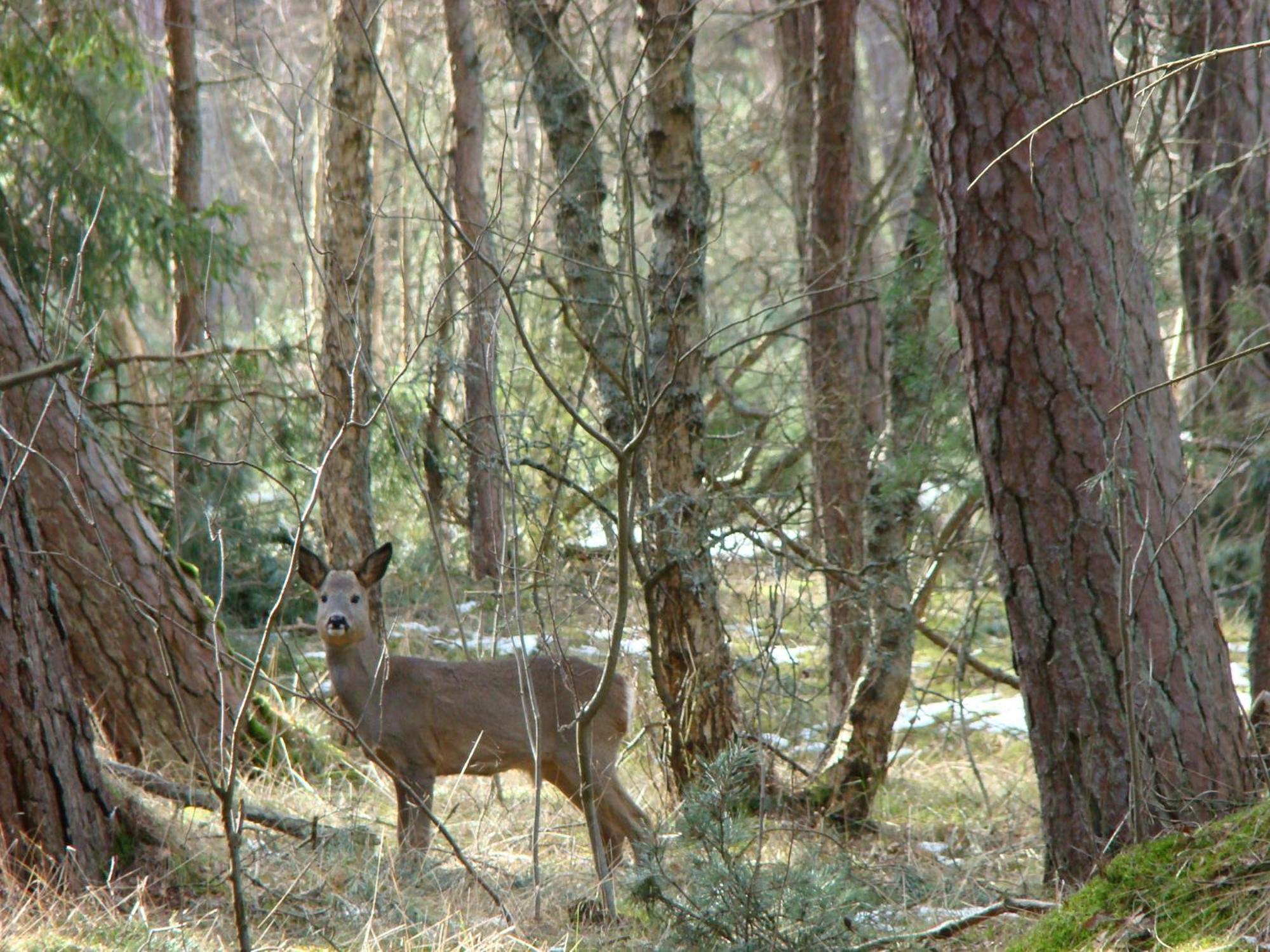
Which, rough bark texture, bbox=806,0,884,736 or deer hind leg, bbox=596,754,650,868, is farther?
rough bark texture, bbox=806,0,884,736

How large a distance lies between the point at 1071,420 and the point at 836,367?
4.03 m

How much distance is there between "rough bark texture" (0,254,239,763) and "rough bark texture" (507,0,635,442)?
2.50 m

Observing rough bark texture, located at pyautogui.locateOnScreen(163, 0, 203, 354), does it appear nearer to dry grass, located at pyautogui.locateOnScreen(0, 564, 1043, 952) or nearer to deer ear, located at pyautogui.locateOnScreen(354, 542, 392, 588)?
dry grass, located at pyautogui.locateOnScreen(0, 564, 1043, 952)

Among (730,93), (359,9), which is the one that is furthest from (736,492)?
(730,93)

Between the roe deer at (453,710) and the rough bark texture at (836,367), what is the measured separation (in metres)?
1.72

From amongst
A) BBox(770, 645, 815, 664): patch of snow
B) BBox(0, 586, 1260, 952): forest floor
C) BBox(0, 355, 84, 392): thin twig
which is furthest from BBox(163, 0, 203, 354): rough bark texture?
BBox(0, 355, 84, 392): thin twig

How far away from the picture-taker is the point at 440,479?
32.4ft

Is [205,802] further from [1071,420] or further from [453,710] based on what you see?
[1071,420]

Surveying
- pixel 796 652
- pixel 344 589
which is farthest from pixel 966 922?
pixel 796 652

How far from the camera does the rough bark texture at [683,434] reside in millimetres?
6055

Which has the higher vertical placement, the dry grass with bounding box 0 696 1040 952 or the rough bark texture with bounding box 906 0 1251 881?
the rough bark texture with bounding box 906 0 1251 881

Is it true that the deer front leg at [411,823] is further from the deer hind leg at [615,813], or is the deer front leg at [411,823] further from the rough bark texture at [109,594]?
the rough bark texture at [109,594]

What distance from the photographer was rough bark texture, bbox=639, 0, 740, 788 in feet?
19.9

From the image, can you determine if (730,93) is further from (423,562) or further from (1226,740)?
(1226,740)
